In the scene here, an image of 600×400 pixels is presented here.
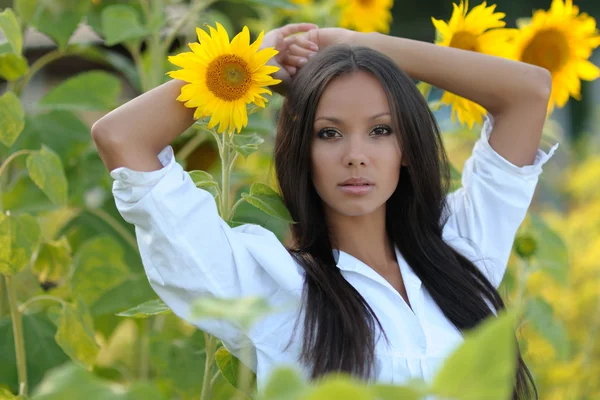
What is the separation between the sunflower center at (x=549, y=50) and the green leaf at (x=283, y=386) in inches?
38.1

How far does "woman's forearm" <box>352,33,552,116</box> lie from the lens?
1.19 metres

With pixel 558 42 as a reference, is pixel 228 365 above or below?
below

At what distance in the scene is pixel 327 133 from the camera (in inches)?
41.4

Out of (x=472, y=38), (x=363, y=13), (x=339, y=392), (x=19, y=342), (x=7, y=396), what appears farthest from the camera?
(x=363, y=13)

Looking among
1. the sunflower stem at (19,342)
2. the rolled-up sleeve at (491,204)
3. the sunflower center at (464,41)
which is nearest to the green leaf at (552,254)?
the rolled-up sleeve at (491,204)

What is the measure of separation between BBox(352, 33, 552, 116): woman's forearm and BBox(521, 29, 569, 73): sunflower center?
0.09 m

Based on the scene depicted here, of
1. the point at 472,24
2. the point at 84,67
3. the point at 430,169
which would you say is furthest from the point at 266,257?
the point at 84,67

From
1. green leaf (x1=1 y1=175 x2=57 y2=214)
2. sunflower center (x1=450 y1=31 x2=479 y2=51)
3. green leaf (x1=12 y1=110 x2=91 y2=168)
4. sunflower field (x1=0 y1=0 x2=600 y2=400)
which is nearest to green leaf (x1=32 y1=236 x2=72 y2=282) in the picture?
sunflower field (x1=0 y1=0 x2=600 y2=400)

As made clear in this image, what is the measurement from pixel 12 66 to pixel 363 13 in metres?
0.78

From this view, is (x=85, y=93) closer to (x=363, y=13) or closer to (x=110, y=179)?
(x=110, y=179)

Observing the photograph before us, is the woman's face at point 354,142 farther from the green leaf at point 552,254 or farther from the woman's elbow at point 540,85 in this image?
the green leaf at point 552,254

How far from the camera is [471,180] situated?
1.24m

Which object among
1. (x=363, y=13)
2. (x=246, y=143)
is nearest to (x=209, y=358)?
(x=246, y=143)

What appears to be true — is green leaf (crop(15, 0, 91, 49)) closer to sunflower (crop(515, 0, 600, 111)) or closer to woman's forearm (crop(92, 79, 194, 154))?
woman's forearm (crop(92, 79, 194, 154))
